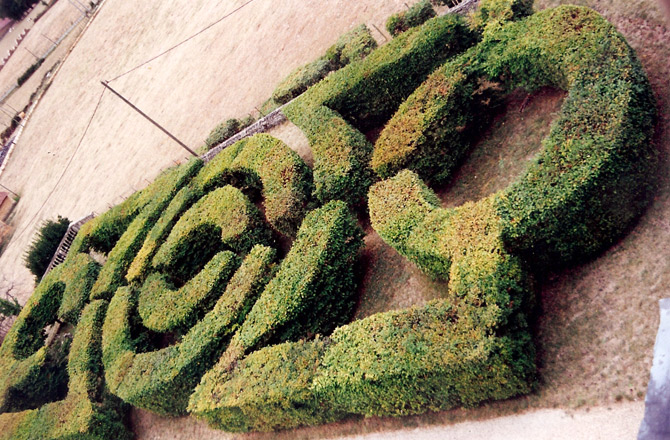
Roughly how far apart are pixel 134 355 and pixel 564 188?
1469cm

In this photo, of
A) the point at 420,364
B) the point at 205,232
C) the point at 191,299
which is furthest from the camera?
the point at 205,232

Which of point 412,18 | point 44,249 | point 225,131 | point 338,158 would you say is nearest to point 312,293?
point 338,158

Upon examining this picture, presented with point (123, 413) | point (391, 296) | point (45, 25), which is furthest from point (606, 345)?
point (45, 25)

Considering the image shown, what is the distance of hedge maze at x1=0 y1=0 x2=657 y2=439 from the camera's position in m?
10.0

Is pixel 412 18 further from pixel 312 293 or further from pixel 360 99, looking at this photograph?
pixel 312 293

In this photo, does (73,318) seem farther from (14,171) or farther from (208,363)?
(14,171)

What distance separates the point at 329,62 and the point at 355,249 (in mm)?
9847

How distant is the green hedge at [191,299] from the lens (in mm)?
15969

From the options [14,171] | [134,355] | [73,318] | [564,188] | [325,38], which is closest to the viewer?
[564,188]

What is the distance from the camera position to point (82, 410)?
17031 mm

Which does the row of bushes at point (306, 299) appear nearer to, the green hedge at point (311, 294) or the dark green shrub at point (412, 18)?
the green hedge at point (311, 294)

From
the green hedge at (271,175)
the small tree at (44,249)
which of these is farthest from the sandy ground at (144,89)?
the green hedge at (271,175)

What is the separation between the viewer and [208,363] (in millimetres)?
14891

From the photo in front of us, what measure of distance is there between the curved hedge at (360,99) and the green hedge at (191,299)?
160 inches
